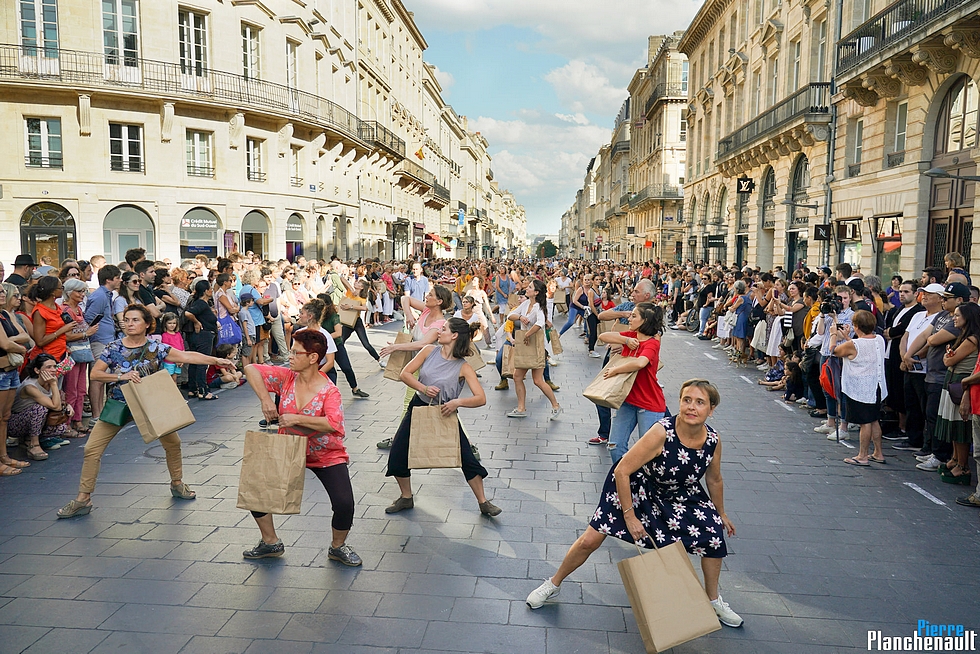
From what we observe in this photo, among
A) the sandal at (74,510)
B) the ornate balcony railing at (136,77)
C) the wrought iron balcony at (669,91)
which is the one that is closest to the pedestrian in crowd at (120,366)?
the sandal at (74,510)

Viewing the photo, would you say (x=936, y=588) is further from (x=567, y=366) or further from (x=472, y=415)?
(x=567, y=366)

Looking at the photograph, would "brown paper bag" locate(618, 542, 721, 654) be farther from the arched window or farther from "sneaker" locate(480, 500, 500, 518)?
the arched window

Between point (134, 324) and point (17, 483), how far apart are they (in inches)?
87.6

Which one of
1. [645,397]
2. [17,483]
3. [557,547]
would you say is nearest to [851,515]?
A: [645,397]

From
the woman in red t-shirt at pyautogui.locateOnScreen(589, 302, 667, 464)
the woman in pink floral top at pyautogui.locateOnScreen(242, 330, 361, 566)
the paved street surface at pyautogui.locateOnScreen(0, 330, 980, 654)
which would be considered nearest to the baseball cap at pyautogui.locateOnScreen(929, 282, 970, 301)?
the paved street surface at pyautogui.locateOnScreen(0, 330, 980, 654)

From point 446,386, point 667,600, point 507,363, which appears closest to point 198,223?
point 507,363

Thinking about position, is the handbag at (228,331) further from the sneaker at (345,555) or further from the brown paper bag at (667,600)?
the brown paper bag at (667,600)

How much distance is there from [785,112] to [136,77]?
21.8m

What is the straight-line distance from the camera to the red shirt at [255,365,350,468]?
471 centimetres

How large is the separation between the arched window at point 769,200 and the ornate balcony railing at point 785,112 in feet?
5.52

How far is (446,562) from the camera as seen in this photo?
197 inches

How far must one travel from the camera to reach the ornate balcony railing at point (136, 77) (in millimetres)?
22062

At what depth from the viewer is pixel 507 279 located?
22.0 meters

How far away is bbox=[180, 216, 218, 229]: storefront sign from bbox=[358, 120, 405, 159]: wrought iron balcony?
1204cm
